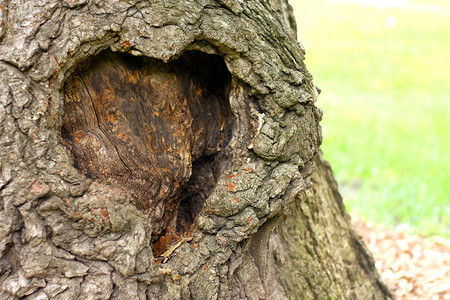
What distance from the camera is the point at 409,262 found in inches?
123

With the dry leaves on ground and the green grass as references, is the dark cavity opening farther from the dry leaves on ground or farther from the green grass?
the green grass

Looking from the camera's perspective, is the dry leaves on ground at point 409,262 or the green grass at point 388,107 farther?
the green grass at point 388,107

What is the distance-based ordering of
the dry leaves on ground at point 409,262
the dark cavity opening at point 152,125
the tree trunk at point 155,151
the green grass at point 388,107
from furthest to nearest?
the green grass at point 388,107 < the dry leaves on ground at point 409,262 < the dark cavity opening at point 152,125 < the tree trunk at point 155,151

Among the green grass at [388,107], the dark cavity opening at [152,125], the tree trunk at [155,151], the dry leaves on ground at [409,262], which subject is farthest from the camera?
the green grass at [388,107]

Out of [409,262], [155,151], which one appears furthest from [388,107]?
[155,151]

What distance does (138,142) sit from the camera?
159 cm

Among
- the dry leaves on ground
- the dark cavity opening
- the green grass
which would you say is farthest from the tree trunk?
the green grass

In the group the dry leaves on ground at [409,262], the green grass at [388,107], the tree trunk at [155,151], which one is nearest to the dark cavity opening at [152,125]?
the tree trunk at [155,151]

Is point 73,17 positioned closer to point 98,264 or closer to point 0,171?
point 0,171

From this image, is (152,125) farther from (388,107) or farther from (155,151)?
(388,107)

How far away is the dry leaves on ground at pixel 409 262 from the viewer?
2715 millimetres

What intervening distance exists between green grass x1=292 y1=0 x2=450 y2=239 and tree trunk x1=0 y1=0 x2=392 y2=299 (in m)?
2.57

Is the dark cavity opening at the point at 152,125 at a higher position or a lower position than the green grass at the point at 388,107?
lower

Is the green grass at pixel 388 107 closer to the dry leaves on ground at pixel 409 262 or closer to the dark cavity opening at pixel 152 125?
the dry leaves on ground at pixel 409 262
